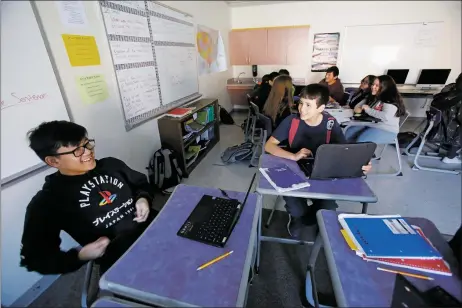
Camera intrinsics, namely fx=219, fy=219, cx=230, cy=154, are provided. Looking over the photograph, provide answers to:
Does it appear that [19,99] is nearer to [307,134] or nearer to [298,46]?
[307,134]

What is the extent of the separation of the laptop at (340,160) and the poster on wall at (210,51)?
2897 mm

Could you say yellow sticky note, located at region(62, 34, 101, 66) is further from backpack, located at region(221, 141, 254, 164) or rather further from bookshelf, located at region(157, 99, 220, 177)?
backpack, located at region(221, 141, 254, 164)

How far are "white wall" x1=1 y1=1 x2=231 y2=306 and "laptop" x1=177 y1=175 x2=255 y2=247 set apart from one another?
3.24 ft

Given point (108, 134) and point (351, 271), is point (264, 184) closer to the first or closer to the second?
point (351, 271)

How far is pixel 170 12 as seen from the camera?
2.51 metres

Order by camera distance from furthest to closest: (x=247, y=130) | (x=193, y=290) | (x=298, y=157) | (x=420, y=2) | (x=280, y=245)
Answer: (x=420, y=2), (x=247, y=130), (x=280, y=245), (x=298, y=157), (x=193, y=290)

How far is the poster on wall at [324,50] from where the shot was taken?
4574mm

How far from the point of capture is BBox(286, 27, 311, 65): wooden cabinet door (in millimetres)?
4617

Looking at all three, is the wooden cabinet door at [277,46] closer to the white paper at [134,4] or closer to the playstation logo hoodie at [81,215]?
the white paper at [134,4]

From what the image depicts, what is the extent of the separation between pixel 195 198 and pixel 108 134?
3.75ft

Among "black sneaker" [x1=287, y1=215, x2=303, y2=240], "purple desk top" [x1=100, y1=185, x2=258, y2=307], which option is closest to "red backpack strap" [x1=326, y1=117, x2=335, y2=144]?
"black sneaker" [x1=287, y1=215, x2=303, y2=240]

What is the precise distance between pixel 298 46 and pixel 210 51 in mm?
2057

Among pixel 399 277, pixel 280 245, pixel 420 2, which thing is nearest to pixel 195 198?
pixel 399 277

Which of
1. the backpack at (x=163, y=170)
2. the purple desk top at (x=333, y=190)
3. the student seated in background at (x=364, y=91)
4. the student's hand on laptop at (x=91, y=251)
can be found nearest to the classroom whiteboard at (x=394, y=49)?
the student seated in background at (x=364, y=91)
